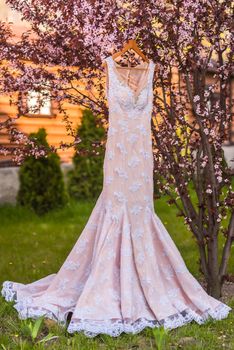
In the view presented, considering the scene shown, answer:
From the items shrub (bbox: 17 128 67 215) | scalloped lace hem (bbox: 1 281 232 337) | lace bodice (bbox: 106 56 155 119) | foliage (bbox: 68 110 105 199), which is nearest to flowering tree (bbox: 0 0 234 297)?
lace bodice (bbox: 106 56 155 119)

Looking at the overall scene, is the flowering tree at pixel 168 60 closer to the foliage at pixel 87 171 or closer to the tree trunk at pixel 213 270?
the tree trunk at pixel 213 270

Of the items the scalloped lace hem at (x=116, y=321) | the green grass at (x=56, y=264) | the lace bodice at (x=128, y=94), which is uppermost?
the lace bodice at (x=128, y=94)

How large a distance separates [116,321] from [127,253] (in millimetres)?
607

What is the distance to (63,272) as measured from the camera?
554 cm

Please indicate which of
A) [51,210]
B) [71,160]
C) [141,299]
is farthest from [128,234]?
[71,160]

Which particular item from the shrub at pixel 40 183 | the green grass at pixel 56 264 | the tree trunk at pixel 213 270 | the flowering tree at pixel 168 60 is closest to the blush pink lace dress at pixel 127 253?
the green grass at pixel 56 264

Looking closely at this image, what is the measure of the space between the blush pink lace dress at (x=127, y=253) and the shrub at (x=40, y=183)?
20.5 ft

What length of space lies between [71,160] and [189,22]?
324 inches

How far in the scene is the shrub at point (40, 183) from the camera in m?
11.8

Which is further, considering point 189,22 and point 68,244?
point 68,244

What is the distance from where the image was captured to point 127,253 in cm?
523

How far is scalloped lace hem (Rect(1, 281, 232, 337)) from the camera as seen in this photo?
15.8 ft

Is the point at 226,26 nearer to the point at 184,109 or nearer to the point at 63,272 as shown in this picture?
the point at 184,109

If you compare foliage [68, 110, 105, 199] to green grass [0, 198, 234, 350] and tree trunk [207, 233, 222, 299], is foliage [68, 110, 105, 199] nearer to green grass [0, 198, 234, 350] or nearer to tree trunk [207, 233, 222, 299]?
green grass [0, 198, 234, 350]
